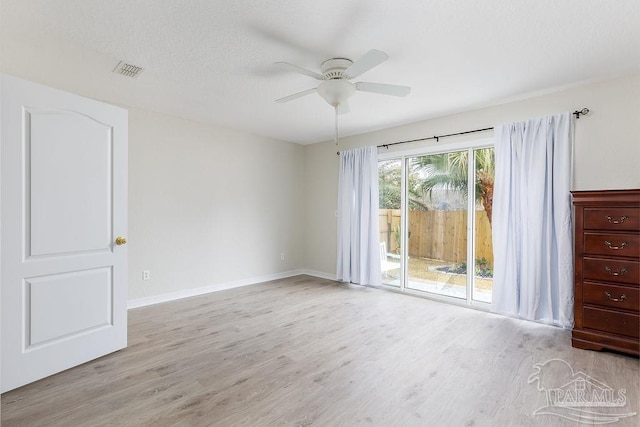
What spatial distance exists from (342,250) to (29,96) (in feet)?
13.8

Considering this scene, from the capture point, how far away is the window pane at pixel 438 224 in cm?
414

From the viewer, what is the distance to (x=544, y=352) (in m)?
2.70

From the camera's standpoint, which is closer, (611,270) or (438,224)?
(611,270)

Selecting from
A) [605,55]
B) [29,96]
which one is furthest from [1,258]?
[605,55]

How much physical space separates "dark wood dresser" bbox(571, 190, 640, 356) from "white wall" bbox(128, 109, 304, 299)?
13.8 ft

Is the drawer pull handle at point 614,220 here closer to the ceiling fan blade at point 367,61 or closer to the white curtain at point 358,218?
the ceiling fan blade at point 367,61

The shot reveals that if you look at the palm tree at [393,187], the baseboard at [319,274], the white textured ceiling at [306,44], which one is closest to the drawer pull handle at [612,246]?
the white textured ceiling at [306,44]

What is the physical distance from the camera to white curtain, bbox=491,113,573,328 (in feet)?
10.4

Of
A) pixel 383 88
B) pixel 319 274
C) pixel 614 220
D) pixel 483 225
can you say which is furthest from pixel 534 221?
pixel 319 274

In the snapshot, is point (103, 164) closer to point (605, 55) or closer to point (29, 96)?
point (29, 96)

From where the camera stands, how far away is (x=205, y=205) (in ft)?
15.2

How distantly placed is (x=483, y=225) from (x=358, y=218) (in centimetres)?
185

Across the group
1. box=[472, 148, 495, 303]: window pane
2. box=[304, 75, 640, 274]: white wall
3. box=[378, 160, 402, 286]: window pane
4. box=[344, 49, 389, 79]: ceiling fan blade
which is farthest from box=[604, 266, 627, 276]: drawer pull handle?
box=[344, 49, 389, 79]: ceiling fan blade

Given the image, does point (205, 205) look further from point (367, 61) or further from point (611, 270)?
point (611, 270)
